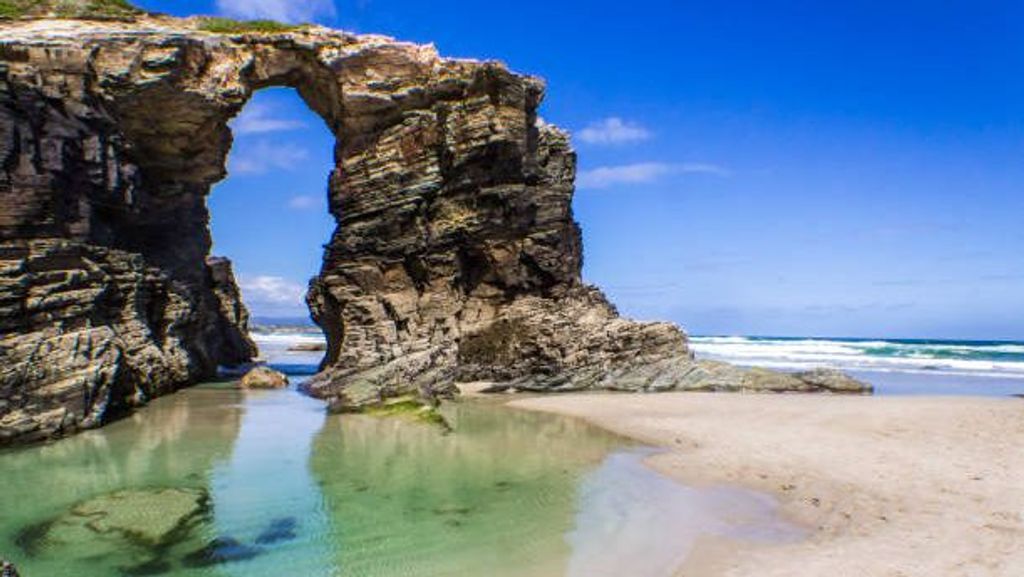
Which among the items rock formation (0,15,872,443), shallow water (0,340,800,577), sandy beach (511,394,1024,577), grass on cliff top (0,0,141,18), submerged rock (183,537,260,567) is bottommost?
submerged rock (183,537,260,567)

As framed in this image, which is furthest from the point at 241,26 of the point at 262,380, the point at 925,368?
the point at 925,368

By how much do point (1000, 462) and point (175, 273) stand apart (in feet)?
110

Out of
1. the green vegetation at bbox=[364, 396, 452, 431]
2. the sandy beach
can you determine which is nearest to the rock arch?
the green vegetation at bbox=[364, 396, 452, 431]

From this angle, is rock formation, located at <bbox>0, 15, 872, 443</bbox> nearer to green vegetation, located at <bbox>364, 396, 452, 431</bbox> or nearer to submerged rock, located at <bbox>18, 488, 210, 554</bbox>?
green vegetation, located at <bbox>364, 396, 452, 431</bbox>

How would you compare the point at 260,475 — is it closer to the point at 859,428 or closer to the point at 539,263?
the point at 859,428

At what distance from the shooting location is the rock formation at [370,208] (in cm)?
2598

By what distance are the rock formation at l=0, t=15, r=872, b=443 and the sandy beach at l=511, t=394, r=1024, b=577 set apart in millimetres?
5837

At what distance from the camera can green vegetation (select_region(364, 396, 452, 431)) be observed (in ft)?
68.1

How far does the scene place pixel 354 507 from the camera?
11.7 metres

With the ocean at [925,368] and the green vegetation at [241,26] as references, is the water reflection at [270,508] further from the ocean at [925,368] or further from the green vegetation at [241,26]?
the ocean at [925,368]

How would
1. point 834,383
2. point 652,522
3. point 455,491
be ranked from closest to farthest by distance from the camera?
point 652,522 → point 455,491 → point 834,383

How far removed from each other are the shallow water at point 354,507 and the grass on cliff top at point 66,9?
2174 cm

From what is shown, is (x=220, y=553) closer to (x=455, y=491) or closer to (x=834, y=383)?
(x=455, y=491)

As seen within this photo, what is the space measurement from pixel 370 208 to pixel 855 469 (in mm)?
24379
